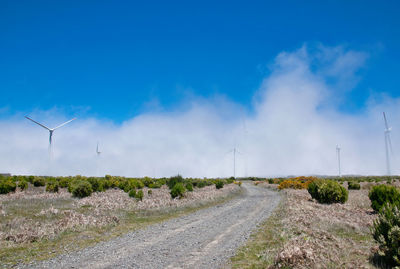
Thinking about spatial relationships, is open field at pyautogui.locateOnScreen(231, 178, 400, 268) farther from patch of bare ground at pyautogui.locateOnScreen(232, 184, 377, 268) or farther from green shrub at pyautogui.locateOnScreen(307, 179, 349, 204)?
green shrub at pyautogui.locateOnScreen(307, 179, 349, 204)

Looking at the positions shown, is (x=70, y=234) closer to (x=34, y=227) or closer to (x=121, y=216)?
(x=34, y=227)

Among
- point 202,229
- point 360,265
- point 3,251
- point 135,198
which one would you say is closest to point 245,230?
point 202,229

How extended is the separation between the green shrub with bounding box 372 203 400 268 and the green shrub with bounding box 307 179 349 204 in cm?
1918

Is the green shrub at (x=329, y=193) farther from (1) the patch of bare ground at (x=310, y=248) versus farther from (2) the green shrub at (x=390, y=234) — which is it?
(2) the green shrub at (x=390, y=234)

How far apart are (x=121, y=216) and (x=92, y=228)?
4.17 meters

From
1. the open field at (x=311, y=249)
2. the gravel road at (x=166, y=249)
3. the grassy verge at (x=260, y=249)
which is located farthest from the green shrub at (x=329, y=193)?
the grassy verge at (x=260, y=249)

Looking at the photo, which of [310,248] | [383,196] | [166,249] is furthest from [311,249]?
[383,196]

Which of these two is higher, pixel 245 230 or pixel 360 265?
pixel 360 265

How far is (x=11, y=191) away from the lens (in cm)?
3841

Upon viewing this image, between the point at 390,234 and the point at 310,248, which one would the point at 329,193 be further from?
the point at 390,234

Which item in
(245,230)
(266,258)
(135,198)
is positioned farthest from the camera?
(135,198)

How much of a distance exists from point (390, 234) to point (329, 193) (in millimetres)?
20403

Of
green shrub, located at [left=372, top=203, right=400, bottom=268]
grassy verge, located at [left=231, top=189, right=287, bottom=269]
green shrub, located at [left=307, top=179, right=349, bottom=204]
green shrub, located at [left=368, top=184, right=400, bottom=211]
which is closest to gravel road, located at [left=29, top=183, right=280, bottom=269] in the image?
grassy verge, located at [left=231, top=189, right=287, bottom=269]

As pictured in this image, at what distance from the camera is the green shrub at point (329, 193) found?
25031 mm
